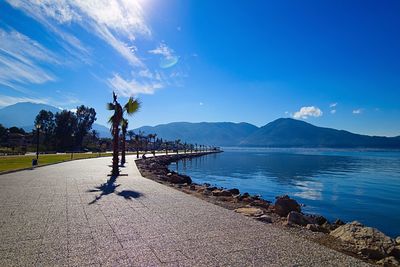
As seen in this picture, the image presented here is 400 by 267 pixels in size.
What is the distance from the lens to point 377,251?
21.6 feet

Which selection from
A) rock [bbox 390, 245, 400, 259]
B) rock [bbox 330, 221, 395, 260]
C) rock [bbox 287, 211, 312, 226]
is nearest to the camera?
rock [bbox 330, 221, 395, 260]

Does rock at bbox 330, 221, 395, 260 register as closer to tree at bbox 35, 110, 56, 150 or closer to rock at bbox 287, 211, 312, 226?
rock at bbox 287, 211, 312, 226

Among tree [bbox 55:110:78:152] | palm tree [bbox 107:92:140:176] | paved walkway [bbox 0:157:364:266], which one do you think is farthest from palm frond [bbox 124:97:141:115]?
tree [bbox 55:110:78:152]

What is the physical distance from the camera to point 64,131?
90250 mm

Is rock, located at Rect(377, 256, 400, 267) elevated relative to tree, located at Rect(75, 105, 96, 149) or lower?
lower

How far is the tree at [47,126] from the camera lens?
9125cm

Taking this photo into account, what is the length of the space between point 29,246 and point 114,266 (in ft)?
7.40

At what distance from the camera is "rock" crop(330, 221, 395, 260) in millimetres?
6559

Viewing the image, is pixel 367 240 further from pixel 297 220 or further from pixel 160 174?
pixel 160 174

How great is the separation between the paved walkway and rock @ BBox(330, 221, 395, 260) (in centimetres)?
110

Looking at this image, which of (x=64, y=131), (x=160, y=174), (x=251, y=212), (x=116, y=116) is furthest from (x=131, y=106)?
(x=64, y=131)

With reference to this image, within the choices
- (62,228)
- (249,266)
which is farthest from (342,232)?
(62,228)

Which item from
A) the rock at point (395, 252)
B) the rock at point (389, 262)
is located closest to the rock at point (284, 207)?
the rock at point (395, 252)

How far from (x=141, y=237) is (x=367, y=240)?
547 cm
